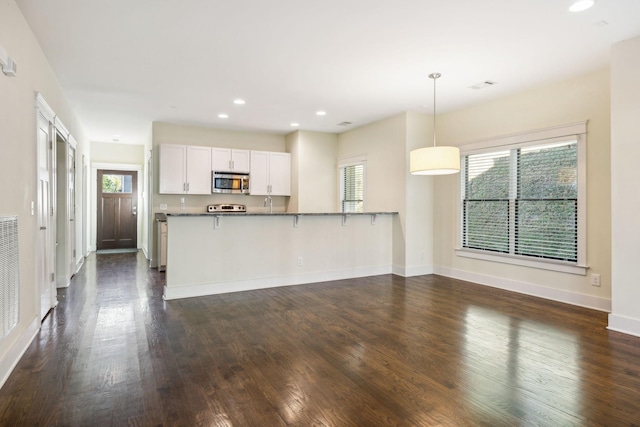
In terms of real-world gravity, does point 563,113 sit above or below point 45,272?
above

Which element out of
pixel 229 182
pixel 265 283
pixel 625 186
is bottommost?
pixel 265 283

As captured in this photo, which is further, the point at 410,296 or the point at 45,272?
the point at 410,296

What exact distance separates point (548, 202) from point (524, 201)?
0.98 feet

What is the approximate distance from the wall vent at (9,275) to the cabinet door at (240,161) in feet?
14.9

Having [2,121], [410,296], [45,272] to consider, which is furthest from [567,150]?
[45,272]

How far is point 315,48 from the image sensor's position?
3.55 metres

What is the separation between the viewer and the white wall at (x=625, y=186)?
10.7ft

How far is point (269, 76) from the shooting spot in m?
4.32

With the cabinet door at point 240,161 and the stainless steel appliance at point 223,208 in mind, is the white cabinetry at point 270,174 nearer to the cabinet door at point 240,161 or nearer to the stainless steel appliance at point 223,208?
the cabinet door at point 240,161

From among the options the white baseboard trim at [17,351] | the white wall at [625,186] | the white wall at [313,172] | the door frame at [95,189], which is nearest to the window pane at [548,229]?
the white wall at [625,186]

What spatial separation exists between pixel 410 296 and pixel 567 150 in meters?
2.56

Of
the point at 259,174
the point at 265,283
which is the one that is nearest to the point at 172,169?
the point at 259,174

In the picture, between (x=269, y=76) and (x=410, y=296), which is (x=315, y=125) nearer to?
(x=269, y=76)

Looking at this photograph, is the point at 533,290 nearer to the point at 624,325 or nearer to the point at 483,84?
the point at 624,325
